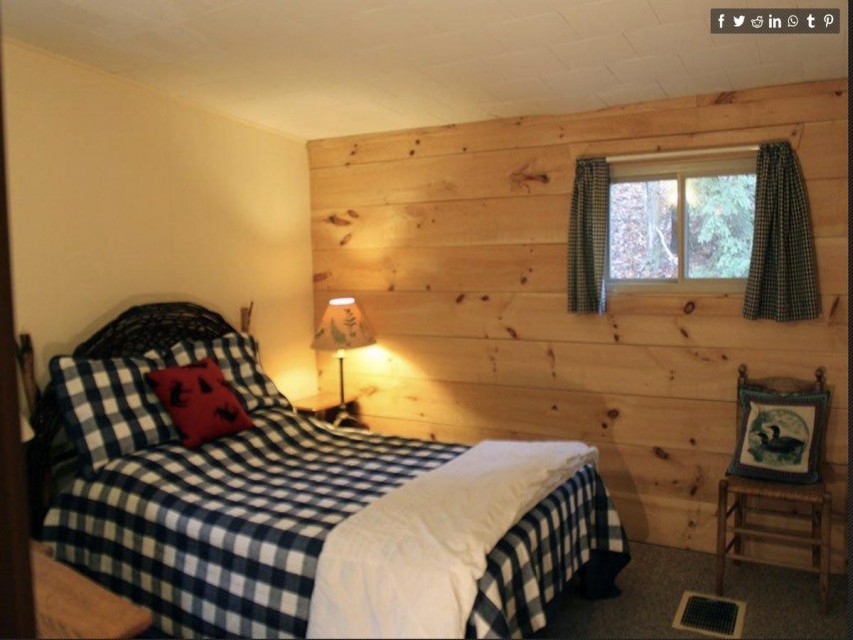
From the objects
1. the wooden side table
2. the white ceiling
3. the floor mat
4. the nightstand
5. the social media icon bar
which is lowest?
the floor mat

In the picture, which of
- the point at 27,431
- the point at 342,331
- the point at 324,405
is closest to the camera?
the point at 27,431

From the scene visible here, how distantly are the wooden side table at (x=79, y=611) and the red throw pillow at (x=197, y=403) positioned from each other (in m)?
0.74

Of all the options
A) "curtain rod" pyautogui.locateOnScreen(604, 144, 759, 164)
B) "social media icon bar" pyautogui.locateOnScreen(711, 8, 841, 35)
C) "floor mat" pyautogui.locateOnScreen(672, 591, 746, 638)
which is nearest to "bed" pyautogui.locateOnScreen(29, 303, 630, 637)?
"floor mat" pyautogui.locateOnScreen(672, 591, 746, 638)

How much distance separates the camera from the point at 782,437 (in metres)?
2.67

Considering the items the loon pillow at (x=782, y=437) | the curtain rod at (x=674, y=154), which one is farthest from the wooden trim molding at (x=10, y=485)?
the curtain rod at (x=674, y=154)

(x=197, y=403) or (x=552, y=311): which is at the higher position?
(x=552, y=311)

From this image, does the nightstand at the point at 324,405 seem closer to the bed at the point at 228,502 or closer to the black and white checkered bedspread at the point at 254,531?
the bed at the point at 228,502

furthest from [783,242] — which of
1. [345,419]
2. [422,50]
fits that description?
[345,419]

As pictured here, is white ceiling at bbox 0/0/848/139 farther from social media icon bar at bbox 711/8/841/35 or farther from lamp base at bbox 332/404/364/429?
lamp base at bbox 332/404/364/429

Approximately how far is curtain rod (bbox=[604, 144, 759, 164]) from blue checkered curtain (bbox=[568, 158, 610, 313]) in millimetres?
77

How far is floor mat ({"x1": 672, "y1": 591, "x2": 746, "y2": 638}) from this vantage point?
2.34m

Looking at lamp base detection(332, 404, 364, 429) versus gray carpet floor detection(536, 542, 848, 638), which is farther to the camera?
lamp base detection(332, 404, 364, 429)

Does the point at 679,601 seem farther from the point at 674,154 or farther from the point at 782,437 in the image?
the point at 674,154

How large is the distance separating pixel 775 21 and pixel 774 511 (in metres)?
2.04
